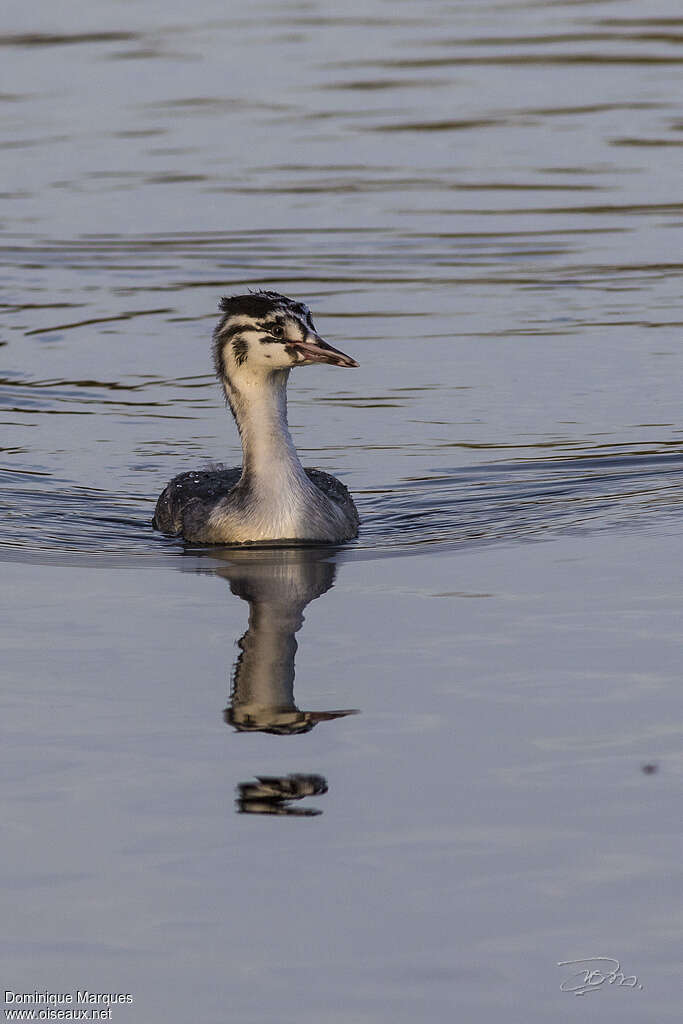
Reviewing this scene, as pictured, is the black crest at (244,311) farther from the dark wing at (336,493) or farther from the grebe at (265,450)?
the dark wing at (336,493)

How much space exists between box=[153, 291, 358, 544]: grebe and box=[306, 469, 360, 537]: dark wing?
0.02 m

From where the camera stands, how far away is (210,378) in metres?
18.8

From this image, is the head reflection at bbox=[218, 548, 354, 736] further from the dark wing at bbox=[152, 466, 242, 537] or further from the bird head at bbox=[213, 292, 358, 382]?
the bird head at bbox=[213, 292, 358, 382]

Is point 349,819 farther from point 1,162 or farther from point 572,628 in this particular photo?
point 1,162

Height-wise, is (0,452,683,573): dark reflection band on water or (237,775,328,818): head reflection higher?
(0,452,683,573): dark reflection band on water

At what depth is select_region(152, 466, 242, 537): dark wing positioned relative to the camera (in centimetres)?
1386

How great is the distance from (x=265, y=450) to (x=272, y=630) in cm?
271

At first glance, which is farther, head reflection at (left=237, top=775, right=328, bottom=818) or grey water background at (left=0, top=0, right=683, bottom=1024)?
head reflection at (left=237, top=775, right=328, bottom=818)

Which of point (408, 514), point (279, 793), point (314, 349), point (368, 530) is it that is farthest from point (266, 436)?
point (279, 793)
